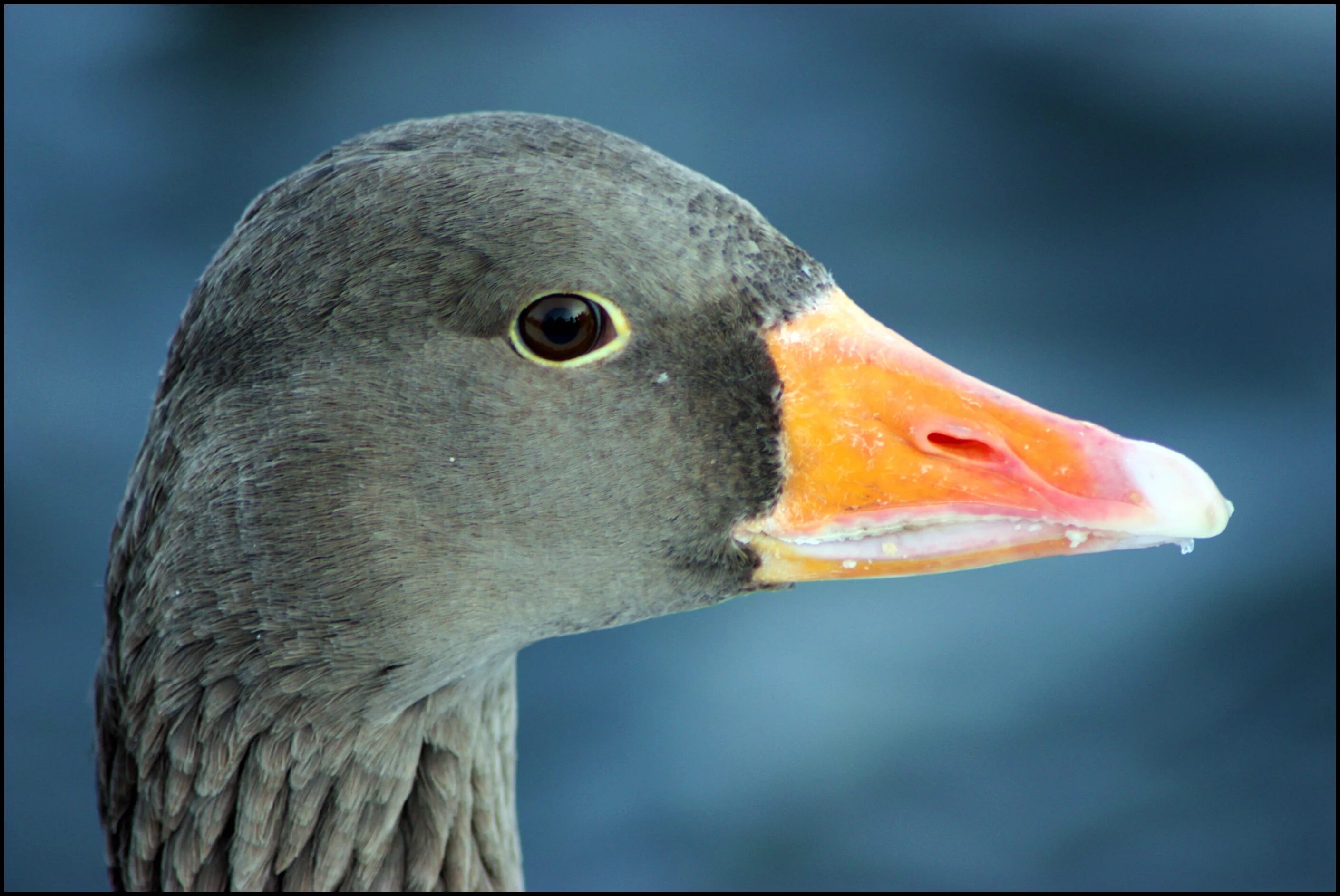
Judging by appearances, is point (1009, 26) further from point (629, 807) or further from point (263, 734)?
point (263, 734)

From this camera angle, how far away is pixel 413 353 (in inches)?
107

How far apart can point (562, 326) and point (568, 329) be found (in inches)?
0.6

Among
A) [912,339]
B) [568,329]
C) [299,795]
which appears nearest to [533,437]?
[568,329]

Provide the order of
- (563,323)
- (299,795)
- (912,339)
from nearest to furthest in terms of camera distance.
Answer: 1. (563,323)
2. (299,795)
3. (912,339)

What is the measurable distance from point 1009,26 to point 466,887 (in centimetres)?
758

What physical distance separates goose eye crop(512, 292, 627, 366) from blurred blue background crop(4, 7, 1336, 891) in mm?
4185

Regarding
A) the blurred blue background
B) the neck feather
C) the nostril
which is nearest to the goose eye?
the nostril

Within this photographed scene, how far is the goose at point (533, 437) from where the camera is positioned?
2676 millimetres

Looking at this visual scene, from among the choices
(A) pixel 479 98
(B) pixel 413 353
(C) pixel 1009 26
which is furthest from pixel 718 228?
(C) pixel 1009 26

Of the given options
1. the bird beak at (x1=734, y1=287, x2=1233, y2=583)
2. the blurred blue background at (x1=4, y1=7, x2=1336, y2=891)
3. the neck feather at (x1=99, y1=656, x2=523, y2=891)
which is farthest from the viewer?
the blurred blue background at (x1=4, y1=7, x2=1336, y2=891)

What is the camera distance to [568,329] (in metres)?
2.69

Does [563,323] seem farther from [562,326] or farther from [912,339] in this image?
[912,339]

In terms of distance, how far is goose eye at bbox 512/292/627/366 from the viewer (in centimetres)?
268

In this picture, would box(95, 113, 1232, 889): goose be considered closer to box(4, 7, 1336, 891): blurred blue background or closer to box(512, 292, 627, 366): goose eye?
box(512, 292, 627, 366): goose eye
